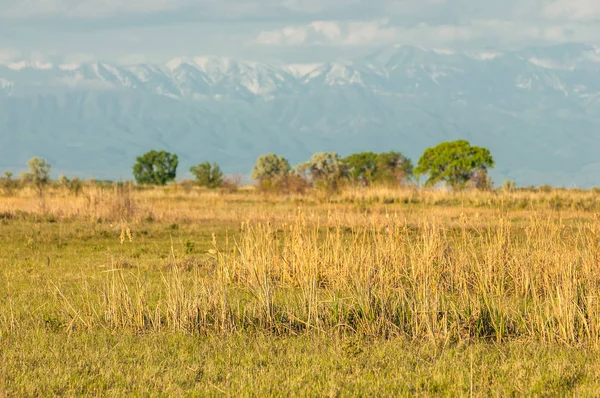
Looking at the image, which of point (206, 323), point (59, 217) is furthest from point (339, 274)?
point (59, 217)

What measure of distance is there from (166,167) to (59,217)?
201 ft

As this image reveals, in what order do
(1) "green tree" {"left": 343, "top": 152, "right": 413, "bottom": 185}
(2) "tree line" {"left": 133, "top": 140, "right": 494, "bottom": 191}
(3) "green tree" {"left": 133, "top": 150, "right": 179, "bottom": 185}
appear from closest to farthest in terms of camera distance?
(2) "tree line" {"left": 133, "top": 140, "right": 494, "bottom": 191} < (1) "green tree" {"left": 343, "top": 152, "right": 413, "bottom": 185} < (3) "green tree" {"left": 133, "top": 150, "right": 179, "bottom": 185}

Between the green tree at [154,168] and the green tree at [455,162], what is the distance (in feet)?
118

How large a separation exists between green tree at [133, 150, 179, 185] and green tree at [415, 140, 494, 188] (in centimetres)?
3603

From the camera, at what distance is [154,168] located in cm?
8425

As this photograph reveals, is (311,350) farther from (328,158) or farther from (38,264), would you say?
(328,158)

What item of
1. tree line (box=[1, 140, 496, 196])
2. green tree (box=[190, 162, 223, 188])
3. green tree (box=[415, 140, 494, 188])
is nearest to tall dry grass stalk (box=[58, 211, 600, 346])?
tree line (box=[1, 140, 496, 196])

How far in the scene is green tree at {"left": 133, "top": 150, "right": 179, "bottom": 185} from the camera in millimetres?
83500

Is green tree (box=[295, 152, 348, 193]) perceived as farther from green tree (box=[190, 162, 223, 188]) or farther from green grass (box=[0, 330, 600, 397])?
green grass (box=[0, 330, 600, 397])

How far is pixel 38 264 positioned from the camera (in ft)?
47.1

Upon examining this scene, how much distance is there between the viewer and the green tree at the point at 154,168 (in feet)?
274

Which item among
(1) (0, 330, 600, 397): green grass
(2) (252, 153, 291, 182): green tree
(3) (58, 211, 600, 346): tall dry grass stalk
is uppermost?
(2) (252, 153, 291, 182): green tree

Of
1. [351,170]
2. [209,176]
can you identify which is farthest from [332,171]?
[209,176]

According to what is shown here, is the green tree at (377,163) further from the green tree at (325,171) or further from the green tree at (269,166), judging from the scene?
the green tree at (325,171)
